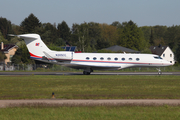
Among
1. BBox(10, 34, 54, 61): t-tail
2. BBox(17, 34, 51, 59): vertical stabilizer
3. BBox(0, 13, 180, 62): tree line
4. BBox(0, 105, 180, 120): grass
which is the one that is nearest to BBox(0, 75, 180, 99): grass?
BBox(0, 105, 180, 120): grass

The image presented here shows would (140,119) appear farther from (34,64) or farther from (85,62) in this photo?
(34,64)

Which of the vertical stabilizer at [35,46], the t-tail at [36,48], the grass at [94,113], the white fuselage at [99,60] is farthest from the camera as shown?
the vertical stabilizer at [35,46]

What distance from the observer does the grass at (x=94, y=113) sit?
977 cm

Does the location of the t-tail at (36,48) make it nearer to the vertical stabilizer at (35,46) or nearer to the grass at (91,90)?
the vertical stabilizer at (35,46)

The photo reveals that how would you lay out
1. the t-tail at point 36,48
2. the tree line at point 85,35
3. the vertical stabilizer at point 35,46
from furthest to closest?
1. the tree line at point 85,35
2. the vertical stabilizer at point 35,46
3. the t-tail at point 36,48

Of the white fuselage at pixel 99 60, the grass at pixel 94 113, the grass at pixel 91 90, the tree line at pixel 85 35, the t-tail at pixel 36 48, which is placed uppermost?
the tree line at pixel 85 35

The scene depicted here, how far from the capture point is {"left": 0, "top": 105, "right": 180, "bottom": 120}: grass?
9.77 meters

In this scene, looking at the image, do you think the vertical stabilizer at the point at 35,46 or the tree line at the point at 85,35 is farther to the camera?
the tree line at the point at 85,35

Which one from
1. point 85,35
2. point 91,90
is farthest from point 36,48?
point 85,35

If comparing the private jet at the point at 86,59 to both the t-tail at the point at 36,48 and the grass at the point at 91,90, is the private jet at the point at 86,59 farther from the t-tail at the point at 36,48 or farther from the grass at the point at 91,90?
the grass at the point at 91,90

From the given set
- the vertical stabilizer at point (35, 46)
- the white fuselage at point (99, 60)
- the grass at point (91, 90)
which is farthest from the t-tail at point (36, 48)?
the grass at point (91, 90)

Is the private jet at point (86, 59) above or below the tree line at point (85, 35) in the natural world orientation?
below

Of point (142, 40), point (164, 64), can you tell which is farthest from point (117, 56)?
point (142, 40)

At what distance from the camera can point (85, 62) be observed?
116ft
